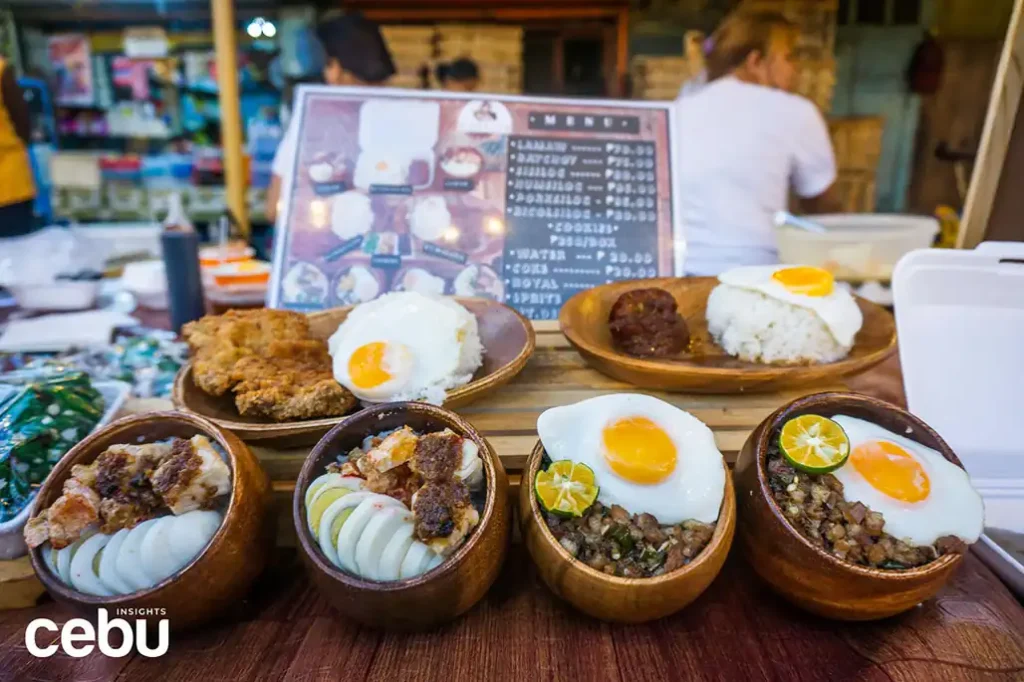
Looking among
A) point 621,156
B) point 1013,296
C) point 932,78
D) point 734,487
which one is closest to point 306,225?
point 621,156

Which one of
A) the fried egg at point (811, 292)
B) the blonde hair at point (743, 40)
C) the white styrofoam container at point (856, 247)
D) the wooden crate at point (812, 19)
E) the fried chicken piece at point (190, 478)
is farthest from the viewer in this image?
the wooden crate at point (812, 19)

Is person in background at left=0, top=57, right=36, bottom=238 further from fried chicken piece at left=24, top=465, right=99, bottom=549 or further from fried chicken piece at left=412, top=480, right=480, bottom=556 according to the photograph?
fried chicken piece at left=412, top=480, right=480, bottom=556

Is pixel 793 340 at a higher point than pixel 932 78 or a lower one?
lower

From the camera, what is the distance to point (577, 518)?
4.47 feet

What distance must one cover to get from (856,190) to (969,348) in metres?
5.23

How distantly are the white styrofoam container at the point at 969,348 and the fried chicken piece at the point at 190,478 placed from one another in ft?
6.77

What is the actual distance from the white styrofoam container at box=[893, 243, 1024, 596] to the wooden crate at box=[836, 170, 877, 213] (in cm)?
498

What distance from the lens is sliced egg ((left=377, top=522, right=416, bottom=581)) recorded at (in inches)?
49.3

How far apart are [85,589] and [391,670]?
0.71m

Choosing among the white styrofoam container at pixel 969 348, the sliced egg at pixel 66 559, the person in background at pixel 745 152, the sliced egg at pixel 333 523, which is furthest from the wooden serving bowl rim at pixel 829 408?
the person in background at pixel 745 152

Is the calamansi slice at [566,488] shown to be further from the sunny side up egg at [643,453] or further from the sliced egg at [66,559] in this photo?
the sliced egg at [66,559]

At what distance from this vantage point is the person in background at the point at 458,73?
6066mm

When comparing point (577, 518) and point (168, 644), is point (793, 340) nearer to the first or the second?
point (577, 518)

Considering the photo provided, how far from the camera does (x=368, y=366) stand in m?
1.74
